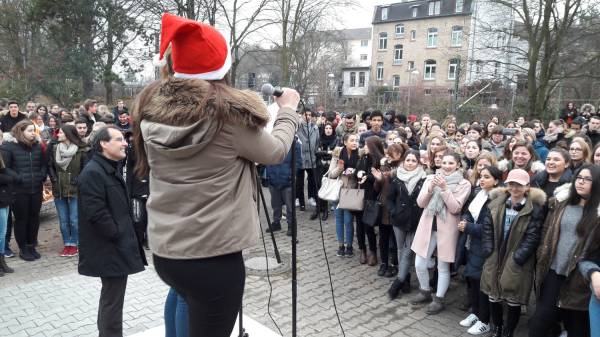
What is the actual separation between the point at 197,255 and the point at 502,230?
3152 mm

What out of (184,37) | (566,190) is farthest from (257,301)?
(184,37)

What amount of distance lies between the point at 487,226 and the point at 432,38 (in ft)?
136

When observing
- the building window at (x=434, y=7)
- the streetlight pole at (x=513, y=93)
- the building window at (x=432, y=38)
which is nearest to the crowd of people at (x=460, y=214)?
the streetlight pole at (x=513, y=93)

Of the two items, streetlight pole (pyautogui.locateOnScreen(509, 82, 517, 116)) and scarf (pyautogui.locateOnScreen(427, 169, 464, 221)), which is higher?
streetlight pole (pyautogui.locateOnScreen(509, 82, 517, 116))

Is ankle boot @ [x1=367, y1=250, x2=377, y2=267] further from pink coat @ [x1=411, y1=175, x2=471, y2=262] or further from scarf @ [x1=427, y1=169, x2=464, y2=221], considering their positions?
scarf @ [x1=427, y1=169, x2=464, y2=221]

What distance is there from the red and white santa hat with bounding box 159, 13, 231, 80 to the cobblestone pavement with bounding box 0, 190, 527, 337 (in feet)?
10.0

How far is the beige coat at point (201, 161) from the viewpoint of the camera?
165 cm

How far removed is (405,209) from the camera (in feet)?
16.5

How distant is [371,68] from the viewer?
153 feet

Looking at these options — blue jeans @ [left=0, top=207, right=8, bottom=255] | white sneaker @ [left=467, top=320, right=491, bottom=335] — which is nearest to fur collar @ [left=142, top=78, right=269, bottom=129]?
white sneaker @ [left=467, top=320, right=491, bottom=335]

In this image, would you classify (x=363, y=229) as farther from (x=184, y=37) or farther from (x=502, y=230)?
(x=184, y=37)

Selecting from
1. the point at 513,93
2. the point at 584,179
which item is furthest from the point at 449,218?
the point at 513,93

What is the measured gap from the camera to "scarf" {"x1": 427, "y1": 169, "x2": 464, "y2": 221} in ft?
15.0

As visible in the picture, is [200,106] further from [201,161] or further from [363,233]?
[363,233]
